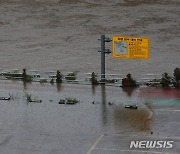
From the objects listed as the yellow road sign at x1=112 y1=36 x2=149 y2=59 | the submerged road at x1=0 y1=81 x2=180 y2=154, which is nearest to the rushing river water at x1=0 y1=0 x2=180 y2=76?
the yellow road sign at x1=112 y1=36 x2=149 y2=59

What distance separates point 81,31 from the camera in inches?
1738

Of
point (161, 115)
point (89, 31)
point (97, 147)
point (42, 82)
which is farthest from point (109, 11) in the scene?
point (97, 147)

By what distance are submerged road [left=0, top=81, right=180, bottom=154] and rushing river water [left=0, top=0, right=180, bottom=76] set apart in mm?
7842

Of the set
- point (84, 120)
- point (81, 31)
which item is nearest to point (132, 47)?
point (84, 120)

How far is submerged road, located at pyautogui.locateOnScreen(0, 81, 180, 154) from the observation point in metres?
17.4

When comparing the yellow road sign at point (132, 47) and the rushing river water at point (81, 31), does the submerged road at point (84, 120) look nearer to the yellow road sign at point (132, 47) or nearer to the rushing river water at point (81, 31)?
the yellow road sign at point (132, 47)

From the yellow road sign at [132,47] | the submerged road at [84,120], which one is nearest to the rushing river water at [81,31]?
the yellow road sign at [132,47]

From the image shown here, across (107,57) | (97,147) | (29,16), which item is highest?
(29,16)

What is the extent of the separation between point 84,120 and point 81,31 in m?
24.7

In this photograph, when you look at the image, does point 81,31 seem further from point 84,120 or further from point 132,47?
point 84,120

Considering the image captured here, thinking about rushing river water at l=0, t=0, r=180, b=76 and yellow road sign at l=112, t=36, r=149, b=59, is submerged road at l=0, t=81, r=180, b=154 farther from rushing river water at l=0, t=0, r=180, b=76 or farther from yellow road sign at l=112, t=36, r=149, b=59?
rushing river water at l=0, t=0, r=180, b=76

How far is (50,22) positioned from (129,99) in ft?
86.6

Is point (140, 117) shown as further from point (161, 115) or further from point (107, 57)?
point (107, 57)

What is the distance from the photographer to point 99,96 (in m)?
23.3
